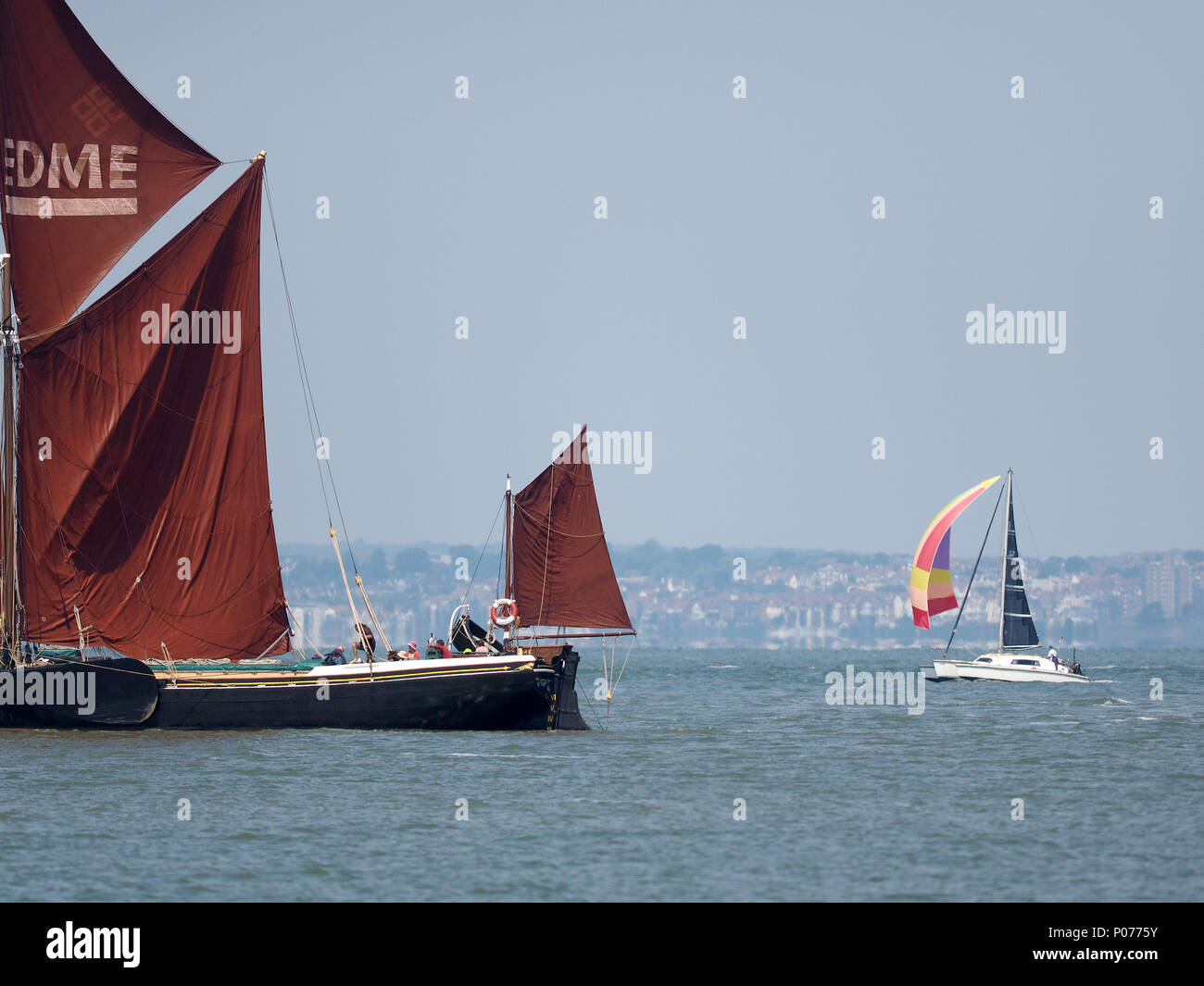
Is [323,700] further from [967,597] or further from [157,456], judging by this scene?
[967,597]

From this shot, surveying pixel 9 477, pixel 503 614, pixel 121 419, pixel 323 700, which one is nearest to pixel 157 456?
pixel 121 419

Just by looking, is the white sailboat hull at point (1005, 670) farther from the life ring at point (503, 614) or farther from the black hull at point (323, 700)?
the black hull at point (323, 700)

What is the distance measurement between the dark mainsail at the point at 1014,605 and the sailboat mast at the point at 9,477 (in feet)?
220

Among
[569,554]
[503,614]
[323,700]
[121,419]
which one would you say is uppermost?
[121,419]

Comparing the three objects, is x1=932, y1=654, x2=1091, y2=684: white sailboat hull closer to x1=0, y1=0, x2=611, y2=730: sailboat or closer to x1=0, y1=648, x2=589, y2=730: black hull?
x1=0, y1=648, x2=589, y2=730: black hull

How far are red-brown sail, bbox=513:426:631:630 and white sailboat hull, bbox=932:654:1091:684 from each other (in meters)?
50.8

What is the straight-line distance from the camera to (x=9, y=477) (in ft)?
147

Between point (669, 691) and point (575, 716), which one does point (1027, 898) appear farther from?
point (669, 691)

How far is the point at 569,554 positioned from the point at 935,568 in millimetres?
52178

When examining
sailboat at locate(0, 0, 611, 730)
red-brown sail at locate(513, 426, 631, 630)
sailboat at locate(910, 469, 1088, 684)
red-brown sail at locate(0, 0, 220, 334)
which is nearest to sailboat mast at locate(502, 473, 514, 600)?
red-brown sail at locate(513, 426, 631, 630)

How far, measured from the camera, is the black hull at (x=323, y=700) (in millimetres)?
45250

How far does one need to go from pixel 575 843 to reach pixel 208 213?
22634mm

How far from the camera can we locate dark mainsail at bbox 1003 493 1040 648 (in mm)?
100250

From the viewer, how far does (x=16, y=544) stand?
147ft
